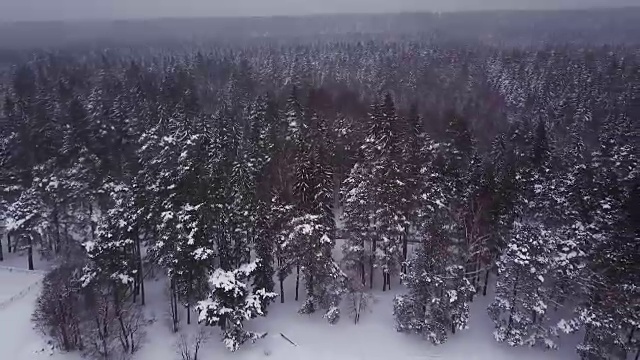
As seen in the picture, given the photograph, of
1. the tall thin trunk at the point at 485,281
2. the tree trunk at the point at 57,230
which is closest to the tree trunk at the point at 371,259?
the tall thin trunk at the point at 485,281

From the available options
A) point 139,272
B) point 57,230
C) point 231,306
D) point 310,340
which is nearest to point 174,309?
point 139,272

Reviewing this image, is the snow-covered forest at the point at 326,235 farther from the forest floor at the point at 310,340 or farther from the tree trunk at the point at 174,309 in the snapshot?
the forest floor at the point at 310,340

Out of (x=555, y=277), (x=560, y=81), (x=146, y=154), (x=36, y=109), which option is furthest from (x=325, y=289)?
(x=560, y=81)

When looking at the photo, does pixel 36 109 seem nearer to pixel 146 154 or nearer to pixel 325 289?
pixel 146 154

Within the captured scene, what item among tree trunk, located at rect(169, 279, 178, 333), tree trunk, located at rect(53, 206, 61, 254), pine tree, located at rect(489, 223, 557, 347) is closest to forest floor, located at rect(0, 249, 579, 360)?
tree trunk, located at rect(169, 279, 178, 333)

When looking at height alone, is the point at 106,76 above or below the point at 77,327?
above

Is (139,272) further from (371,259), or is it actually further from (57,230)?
(371,259)

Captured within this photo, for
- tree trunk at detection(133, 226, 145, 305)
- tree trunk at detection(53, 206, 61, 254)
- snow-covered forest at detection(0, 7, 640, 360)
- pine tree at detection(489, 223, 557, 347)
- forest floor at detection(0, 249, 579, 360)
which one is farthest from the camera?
tree trunk at detection(53, 206, 61, 254)

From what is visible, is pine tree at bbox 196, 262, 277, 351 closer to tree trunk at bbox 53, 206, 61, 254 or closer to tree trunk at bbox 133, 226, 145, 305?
tree trunk at bbox 133, 226, 145, 305
